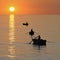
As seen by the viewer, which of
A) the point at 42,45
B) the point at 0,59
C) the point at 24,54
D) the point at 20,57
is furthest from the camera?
the point at 42,45

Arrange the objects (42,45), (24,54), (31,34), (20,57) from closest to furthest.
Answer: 1. (20,57)
2. (24,54)
3. (42,45)
4. (31,34)

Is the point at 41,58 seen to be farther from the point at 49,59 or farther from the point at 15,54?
the point at 15,54

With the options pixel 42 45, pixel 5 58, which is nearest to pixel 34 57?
pixel 5 58

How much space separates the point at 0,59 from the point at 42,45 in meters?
30.2

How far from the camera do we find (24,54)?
67.8m

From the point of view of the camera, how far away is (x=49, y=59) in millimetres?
60781

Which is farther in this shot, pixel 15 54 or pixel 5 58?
pixel 15 54

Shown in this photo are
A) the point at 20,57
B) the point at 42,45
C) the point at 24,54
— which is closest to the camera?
the point at 20,57

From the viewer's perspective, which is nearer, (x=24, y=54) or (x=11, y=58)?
(x=11, y=58)

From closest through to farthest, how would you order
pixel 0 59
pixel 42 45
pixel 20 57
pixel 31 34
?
pixel 0 59 → pixel 20 57 → pixel 42 45 → pixel 31 34

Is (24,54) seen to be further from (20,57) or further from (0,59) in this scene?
(0,59)

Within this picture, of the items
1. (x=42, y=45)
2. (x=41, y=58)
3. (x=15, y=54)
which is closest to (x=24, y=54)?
(x=15, y=54)

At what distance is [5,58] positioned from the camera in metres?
60.9

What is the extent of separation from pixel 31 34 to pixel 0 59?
69.1 meters
